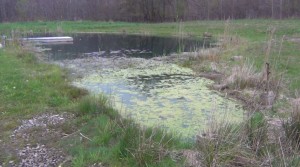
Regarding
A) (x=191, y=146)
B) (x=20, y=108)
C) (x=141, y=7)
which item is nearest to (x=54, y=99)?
(x=20, y=108)

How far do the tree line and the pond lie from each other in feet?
79.4

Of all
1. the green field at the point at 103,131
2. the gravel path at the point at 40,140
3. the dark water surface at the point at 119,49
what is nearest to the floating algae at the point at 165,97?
the green field at the point at 103,131

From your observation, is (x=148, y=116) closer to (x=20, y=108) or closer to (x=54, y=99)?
(x=54, y=99)

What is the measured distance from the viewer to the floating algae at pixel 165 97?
27.1 feet

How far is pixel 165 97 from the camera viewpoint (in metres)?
10.8

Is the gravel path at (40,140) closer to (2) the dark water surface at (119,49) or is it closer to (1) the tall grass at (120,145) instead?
(1) the tall grass at (120,145)

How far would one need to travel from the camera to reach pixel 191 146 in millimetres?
6277

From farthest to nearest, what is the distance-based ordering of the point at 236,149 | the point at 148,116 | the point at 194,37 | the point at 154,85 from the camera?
the point at 194,37, the point at 154,85, the point at 148,116, the point at 236,149

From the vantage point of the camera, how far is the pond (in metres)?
8.47

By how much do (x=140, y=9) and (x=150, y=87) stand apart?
3771 cm

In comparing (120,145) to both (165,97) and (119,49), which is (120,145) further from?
(119,49)

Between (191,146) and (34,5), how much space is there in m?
45.9

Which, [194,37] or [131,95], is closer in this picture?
[131,95]

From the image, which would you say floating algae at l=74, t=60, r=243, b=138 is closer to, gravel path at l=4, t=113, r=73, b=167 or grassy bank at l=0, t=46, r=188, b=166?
grassy bank at l=0, t=46, r=188, b=166
